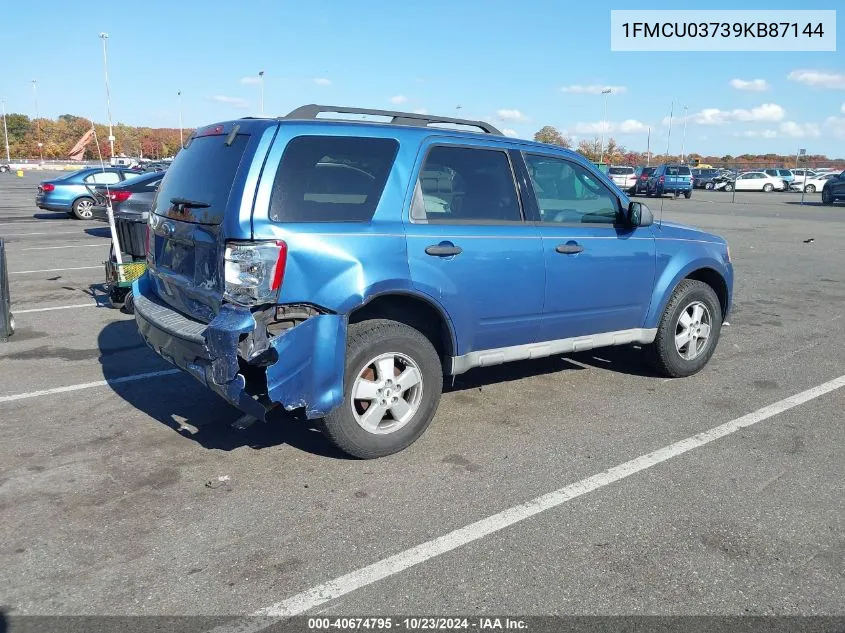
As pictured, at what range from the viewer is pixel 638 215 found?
5203mm

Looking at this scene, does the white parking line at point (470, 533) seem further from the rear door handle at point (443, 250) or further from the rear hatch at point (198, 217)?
the rear hatch at point (198, 217)

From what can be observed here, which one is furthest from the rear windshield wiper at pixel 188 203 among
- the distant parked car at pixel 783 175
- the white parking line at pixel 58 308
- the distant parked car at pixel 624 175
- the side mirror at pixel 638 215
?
the distant parked car at pixel 783 175

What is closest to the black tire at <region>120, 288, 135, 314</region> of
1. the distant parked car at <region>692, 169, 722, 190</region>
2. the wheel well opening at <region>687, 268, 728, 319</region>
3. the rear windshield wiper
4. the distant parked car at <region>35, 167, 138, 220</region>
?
the rear windshield wiper

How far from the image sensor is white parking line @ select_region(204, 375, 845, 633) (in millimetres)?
2832

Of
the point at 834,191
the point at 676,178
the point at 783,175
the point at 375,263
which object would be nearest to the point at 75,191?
the point at 375,263

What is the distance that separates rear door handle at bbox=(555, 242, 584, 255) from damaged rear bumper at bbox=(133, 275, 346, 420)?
70.5 inches

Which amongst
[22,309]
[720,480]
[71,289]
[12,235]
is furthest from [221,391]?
[12,235]

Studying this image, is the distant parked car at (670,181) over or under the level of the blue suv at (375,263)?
over

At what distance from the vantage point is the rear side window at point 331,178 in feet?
12.5

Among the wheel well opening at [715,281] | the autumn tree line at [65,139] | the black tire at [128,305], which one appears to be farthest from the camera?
the autumn tree line at [65,139]

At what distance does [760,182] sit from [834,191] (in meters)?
16.4

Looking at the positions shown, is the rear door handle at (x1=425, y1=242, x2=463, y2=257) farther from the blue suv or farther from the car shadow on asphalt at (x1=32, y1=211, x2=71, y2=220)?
the car shadow on asphalt at (x1=32, y1=211, x2=71, y2=220)

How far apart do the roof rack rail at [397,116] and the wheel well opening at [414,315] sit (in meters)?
1.14

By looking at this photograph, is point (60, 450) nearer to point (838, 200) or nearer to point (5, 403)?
point (5, 403)
